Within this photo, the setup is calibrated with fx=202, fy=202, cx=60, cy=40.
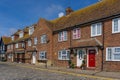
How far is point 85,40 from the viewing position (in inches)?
1033

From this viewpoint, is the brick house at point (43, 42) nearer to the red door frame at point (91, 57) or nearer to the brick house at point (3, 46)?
the red door frame at point (91, 57)

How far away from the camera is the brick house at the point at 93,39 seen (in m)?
22.2

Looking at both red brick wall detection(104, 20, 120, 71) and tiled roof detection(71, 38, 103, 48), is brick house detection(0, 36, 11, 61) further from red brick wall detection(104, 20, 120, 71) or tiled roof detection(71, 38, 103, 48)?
red brick wall detection(104, 20, 120, 71)

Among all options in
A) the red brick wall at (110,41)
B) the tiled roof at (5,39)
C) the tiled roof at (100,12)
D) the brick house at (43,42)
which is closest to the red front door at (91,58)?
the red brick wall at (110,41)

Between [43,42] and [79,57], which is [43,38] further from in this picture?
[79,57]

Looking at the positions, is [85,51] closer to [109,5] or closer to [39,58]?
[109,5]

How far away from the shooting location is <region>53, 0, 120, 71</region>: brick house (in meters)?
22.2

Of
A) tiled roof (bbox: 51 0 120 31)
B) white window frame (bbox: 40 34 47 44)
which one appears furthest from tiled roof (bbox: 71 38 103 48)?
white window frame (bbox: 40 34 47 44)

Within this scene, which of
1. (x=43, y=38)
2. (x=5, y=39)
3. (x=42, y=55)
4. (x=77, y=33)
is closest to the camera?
(x=77, y=33)

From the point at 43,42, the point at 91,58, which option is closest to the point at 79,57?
the point at 91,58

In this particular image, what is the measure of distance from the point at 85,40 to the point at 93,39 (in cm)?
165

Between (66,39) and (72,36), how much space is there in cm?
167

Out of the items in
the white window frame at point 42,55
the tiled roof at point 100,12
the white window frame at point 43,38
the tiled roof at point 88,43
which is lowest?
the white window frame at point 42,55

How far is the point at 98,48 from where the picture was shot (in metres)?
23.8
